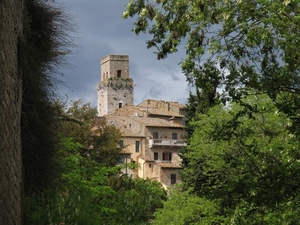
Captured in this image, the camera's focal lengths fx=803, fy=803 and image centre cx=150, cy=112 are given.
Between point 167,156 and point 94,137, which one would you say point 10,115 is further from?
point 167,156

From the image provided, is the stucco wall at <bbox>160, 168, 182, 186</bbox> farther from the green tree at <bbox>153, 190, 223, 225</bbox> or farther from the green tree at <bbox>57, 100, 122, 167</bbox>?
the green tree at <bbox>153, 190, 223, 225</bbox>

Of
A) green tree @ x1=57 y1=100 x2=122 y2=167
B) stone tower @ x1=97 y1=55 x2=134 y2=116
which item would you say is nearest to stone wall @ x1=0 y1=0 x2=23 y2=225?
green tree @ x1=57 y1=100 x2=122 y2=167

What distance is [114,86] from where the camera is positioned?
5517 inches

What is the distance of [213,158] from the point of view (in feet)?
112

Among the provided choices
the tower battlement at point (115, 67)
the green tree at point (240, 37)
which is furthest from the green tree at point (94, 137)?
the tower battlement at point (115, 67)

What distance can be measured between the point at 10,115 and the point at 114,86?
13223 cm

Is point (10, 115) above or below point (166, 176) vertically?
below

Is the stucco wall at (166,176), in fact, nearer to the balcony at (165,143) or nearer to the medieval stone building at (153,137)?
the medieval stone building at (153,137)

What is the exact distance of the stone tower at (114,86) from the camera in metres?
138

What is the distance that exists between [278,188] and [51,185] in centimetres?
327

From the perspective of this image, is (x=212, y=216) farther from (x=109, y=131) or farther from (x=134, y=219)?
(x=109, y=131)

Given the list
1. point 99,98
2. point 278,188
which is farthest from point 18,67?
point 99,98

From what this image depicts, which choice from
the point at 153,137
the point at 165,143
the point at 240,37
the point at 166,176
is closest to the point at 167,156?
the point at 165,143

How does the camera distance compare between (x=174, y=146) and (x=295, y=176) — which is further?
(x=174, y=146)
